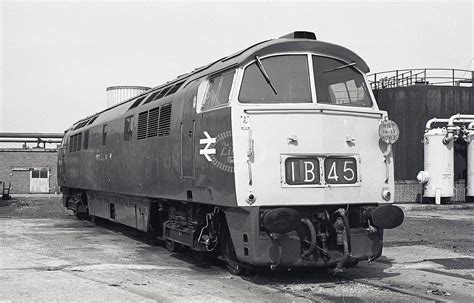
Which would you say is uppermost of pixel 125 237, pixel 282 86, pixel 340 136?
pixel 282 86

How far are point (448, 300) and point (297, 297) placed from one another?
5.85ft

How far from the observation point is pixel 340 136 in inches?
299

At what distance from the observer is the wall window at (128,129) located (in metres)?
12.0

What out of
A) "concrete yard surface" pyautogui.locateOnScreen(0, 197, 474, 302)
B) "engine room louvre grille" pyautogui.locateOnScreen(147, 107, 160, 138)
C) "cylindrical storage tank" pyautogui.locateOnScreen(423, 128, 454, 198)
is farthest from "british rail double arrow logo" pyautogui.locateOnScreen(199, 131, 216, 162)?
"cylindrical storage tank" pyautogui.locateOnScreen(423, 128, 454, 198)

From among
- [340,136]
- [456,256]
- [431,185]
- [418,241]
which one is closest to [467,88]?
[431,185]

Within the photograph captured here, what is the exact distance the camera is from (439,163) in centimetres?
2345

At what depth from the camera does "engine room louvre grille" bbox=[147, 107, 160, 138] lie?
10.4 m

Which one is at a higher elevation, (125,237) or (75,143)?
(75,143)

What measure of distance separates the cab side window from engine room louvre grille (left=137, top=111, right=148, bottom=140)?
2.89m

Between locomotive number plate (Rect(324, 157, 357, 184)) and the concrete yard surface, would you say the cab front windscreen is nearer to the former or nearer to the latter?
locomotive number plate (Rect(324, 157, 357, 184))

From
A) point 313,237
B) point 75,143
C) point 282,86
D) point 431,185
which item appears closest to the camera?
point 313,237

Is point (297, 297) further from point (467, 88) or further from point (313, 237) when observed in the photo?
point (467, 88)

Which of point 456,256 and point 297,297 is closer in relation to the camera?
point 297,297

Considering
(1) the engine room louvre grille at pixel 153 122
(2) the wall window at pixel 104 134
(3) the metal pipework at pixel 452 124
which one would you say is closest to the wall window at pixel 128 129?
(1) the engine room louvre grille at pixel 153 122
